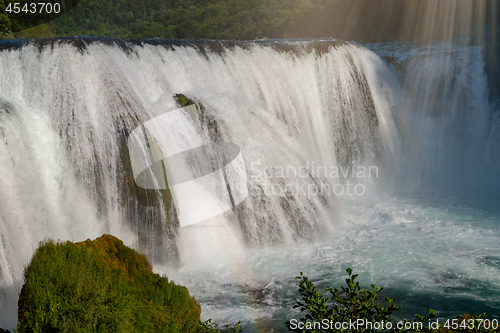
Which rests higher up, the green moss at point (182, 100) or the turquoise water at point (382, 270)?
the green moss at point (182, 100)

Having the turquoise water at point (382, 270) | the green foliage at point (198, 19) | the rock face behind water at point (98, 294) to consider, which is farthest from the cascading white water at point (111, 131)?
the green foliage at point (198, 19)

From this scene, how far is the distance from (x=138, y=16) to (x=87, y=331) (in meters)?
38.3

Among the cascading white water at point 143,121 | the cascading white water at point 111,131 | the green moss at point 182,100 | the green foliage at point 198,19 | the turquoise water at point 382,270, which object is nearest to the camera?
the turquoise water at point 382,270

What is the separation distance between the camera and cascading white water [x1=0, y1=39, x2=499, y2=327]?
7.22m

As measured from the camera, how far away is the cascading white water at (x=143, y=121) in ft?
23.7

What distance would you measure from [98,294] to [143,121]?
4.91m

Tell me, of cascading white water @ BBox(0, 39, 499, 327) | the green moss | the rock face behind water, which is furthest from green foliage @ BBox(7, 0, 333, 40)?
the rock face behind water

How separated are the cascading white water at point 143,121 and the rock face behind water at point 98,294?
1.96 meters

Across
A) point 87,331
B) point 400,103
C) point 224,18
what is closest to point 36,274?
point 87,331

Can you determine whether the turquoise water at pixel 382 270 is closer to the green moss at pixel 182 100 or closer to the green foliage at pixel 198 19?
the green moss at pixel 182 100

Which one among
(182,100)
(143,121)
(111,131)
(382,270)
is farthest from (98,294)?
(182,100)

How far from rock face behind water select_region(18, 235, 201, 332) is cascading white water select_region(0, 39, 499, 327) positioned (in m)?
1.96

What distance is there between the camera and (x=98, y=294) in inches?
160

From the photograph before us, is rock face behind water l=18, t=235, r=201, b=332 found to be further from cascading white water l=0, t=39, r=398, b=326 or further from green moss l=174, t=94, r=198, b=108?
green moss l=174, t=94, r=198, b=108
